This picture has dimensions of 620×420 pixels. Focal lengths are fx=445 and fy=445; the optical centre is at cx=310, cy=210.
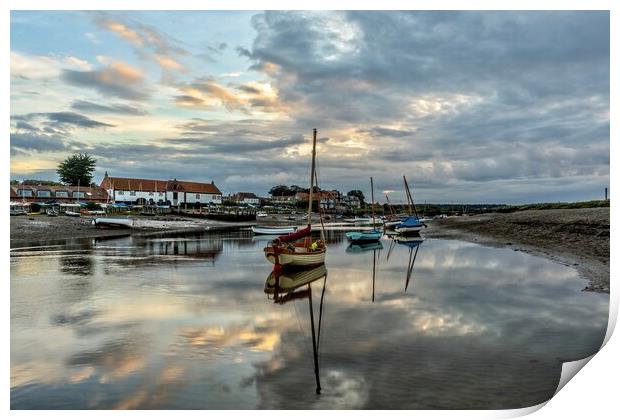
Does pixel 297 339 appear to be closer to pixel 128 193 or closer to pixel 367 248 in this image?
pixel 367 248

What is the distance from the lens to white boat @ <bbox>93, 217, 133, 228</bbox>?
46.7 m

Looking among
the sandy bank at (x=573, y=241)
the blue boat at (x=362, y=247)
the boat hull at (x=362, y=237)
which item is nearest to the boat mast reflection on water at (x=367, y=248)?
the blue boat at (x=362, y=247)

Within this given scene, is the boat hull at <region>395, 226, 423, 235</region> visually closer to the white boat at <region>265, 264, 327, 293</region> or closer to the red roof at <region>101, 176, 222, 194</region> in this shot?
the white boat at <region>265, 264, 327, 293</region>

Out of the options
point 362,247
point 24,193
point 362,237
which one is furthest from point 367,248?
point 24,193

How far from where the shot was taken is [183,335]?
32.5ft

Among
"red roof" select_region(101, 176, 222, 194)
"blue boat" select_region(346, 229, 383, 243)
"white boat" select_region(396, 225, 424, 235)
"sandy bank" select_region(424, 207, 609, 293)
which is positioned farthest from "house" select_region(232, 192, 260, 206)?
"sandy bank" select_region(424, 207, 609, 293)

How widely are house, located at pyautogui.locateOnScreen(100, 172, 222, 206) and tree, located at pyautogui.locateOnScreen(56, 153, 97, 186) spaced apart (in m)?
5.45

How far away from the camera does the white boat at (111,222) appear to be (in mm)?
46688

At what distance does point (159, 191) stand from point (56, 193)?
65.4 ft

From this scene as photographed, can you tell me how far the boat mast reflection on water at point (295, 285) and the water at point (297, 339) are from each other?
196 mm

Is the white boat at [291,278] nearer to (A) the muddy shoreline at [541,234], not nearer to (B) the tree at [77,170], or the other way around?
(A) the muddy shoreline at [541,234]
